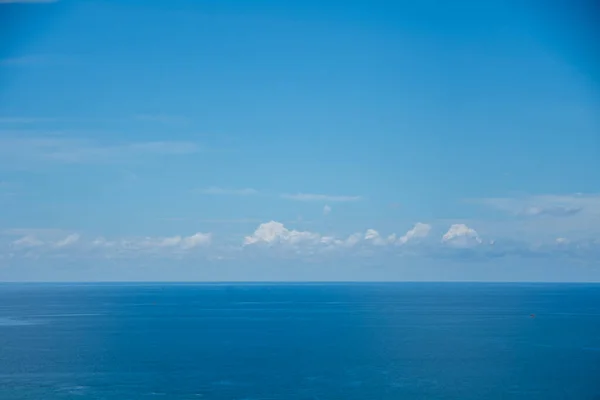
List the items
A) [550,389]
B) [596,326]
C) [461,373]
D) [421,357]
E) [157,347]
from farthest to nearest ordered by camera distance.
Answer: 1. [596,326]
2. [157,347]
3. [421,357]
4. [461,373]
5. [550,389]

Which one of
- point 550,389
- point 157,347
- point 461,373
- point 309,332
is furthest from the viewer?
point 309,332

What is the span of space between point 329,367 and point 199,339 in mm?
38421

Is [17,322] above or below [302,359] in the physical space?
above

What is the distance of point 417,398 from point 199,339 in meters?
58.1

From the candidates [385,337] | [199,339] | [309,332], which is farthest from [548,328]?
[199,339]

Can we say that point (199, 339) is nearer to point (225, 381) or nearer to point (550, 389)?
point (225, 381)

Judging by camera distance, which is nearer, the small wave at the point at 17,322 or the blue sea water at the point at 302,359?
the blue sea water at the point at 302,359

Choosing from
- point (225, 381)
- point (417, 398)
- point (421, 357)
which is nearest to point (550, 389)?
point (417, 398)

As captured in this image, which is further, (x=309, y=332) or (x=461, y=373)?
(x=309, y=332)

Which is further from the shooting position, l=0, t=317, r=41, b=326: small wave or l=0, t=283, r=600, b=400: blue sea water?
l=0, t=317, r=41, b=326: small wave

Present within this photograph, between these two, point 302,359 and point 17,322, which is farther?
point 17,322

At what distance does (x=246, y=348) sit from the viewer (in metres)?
107

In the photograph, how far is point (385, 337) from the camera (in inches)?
4646

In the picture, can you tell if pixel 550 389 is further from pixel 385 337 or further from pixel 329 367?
pixel 385 337
